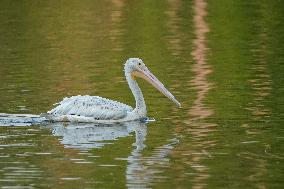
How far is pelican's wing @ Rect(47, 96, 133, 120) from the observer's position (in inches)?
666

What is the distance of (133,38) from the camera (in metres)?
28.6

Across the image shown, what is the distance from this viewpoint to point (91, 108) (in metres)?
17.0

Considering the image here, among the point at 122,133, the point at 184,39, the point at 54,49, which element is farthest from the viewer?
the point at 184,39

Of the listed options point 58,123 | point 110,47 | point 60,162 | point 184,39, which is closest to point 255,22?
point 184,39

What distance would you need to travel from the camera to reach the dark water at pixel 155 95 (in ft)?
43.7

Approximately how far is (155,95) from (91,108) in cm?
242

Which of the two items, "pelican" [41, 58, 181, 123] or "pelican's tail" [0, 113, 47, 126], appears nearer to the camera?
"pelican's tail" [0, 113, 47, 126]

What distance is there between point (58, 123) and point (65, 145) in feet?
6.27

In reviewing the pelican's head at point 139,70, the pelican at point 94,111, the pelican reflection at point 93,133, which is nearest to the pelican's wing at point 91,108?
the pelican at point 94,111

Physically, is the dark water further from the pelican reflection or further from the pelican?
the pelican

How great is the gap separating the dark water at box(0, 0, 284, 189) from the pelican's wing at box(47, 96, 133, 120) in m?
0.20

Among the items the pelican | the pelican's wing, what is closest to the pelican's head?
the pelican

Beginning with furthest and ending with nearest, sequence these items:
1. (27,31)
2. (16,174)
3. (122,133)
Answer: (27,31), (122,133), (16,174)

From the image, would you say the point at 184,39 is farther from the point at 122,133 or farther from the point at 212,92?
the point at 122,133
